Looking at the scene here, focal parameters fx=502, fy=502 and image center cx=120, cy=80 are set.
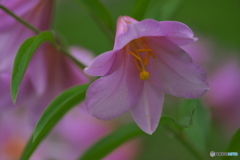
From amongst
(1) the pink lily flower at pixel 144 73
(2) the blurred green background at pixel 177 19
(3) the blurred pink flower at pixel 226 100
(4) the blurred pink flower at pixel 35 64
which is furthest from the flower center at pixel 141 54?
(3) the blurred pink flower at pixel 226 100

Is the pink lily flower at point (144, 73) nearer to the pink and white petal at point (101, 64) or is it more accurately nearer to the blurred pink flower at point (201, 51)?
the pink and white petal at point (101, 64)

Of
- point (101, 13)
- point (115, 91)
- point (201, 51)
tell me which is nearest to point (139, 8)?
point (101, 13)

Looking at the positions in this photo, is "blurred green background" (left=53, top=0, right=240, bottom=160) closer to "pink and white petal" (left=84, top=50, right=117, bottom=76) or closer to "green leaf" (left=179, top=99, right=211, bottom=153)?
"green leaf" (left=179, top=99, right=211, bottom=153)

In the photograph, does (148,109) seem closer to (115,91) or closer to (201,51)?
(115,91)

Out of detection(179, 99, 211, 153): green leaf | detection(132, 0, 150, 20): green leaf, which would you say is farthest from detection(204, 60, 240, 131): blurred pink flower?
detection(132, 0, 150, 20): green leaf

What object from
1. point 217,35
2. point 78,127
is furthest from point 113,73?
point 217,35

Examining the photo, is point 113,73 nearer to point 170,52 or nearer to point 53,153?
point 170,52
